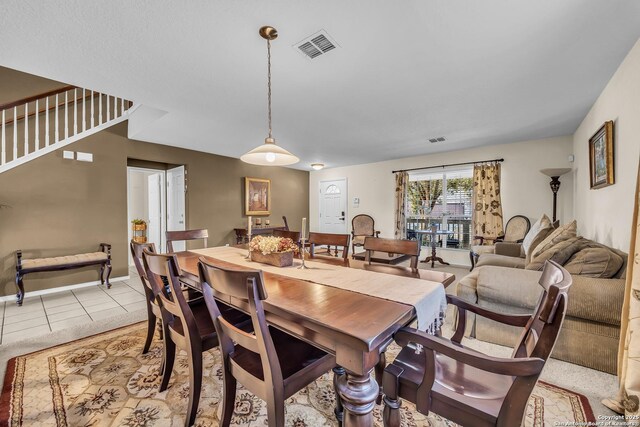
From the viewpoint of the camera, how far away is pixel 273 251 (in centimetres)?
200

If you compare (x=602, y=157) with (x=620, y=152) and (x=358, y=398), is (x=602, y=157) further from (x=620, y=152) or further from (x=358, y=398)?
(x=358, y=398)

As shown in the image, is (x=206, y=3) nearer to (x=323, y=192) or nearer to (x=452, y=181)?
(x=452, y=181)

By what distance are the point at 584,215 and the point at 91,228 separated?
23.2 feet

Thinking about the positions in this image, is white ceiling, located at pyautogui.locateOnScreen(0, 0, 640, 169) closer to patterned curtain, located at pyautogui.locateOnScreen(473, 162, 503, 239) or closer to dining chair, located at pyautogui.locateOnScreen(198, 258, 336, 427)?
patterned curtain, located at pyautogui.locateOnScreen(473, 162, 503, 239)

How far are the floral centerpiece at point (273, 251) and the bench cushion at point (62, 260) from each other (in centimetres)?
310

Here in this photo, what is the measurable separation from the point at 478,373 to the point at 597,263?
61.6 inches

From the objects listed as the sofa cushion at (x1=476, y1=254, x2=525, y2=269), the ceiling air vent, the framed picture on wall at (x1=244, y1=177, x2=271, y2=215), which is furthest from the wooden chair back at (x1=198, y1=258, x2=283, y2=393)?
the framed picture on wall at (x1=244, y1=177, x2=271, y2=215)

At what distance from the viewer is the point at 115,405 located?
1594 millimetres

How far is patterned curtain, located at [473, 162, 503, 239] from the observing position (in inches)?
189

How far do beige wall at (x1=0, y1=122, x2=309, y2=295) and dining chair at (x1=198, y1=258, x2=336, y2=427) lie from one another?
4012 millimetres

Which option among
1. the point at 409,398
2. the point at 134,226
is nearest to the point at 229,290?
the point at 409,398

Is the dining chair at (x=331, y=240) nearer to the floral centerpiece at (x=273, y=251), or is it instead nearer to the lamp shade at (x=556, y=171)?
the floral centerpiece at (x=273, y=251)

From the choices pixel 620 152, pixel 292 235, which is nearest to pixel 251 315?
pixel 292 235

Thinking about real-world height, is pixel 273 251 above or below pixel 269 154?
below
